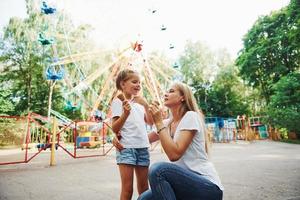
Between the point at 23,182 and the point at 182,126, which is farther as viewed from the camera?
the point at 23,182

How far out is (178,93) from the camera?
1.66m

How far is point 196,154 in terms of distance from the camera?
149 centimetres

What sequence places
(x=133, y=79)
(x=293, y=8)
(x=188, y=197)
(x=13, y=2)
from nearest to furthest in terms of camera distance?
1. (x=188, y=197)
2. (x=133, y=79)
3. (x=13, y=2)
4. (x=293, y=8)

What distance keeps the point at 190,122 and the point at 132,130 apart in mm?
582

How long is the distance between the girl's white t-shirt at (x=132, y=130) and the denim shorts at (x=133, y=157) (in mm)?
34

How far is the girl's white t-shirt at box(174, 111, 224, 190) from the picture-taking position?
1452 millimetres

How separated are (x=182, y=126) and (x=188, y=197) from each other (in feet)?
1.22

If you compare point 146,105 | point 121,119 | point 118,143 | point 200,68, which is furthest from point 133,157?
point 200,68

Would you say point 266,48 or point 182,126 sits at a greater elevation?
point 266,48

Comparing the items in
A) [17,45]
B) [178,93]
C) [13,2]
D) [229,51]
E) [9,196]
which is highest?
[229,51]

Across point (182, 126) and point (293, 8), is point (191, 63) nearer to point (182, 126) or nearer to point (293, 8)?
point (293, 8)

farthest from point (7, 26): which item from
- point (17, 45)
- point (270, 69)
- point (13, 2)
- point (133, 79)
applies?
point (133, 79)

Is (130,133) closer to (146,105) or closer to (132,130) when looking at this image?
(132,130)

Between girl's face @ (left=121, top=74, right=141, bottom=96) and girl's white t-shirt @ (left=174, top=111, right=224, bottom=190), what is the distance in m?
0.60
